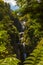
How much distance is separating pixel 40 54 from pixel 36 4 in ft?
27.0

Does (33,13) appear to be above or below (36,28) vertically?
above

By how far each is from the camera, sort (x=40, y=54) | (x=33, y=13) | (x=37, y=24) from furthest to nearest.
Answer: (x=33, y=13), (x=37, y=24), (x=40, y=54)

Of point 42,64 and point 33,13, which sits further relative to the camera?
point 33,13

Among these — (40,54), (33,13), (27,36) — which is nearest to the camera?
(40,54)

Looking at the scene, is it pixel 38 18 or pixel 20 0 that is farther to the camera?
pixel 20 0

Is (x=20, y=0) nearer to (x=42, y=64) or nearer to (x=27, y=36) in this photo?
(x=27, y=36)

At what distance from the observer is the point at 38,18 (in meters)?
11.0

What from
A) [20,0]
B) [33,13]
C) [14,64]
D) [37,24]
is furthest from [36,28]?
[14,64]

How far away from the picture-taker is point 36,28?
35.7 ft

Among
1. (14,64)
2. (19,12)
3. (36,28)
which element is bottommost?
(14,64)

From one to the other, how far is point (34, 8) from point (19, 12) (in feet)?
2.93

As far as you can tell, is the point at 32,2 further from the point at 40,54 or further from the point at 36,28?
the point at 40,54

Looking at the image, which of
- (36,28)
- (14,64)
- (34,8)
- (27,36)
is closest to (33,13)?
(34,8)

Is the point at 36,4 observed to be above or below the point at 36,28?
above
